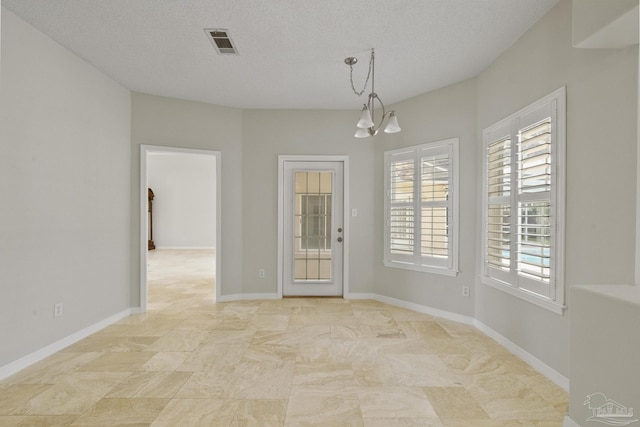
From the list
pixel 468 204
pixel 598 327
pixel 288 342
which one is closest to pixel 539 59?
pixel 468 204

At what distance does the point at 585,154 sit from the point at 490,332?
1.99 m

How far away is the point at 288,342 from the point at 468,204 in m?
2.46

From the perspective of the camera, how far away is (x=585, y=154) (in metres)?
2.21

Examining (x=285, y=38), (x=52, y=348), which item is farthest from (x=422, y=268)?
(x=52, y=348)

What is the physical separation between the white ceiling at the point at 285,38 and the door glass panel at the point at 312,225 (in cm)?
134

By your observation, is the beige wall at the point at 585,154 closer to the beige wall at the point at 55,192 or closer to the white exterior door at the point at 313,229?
the white exterior door at the point at 313,229

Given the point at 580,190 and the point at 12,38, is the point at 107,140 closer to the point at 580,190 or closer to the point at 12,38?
the point at 12,38

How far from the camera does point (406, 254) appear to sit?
4.41 m

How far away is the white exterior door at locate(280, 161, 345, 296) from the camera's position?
4898 millimetres

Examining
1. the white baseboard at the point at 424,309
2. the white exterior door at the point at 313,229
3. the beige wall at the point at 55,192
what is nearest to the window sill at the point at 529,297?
the white baseboard at the point at 424,309

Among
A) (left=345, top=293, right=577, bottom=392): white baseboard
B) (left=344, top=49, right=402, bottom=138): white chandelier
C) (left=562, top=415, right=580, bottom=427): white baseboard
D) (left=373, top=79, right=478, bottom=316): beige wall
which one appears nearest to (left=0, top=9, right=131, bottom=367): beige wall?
(left=344, top=49, right=402, bottom=138): white chandelier

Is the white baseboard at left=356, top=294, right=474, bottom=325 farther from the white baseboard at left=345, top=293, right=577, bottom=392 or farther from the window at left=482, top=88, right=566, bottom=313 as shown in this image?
the window at left=482, top=88, right=566, bottom=313

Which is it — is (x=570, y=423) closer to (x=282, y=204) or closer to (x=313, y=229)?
(x=313, y=229)

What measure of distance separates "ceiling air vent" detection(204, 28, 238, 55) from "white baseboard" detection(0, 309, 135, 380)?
305 centimetres
